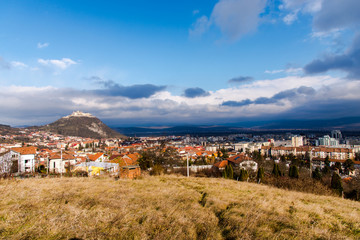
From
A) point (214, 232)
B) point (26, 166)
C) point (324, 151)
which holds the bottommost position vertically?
point (324, 151)

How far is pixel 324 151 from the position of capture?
77688mm

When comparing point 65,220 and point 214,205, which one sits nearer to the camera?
point 65,220

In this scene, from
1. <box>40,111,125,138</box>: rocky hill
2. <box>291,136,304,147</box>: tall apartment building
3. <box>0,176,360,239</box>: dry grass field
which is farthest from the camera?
<box>40,111,125,138</box>: rocky hill

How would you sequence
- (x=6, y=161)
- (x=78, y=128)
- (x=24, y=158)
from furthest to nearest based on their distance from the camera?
(x=78, y=128) < (x=24, y=158) < (x=6, y=161)

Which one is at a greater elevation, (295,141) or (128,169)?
(128,169)

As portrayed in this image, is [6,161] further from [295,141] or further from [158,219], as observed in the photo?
[295,141]

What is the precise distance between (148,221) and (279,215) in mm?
3617

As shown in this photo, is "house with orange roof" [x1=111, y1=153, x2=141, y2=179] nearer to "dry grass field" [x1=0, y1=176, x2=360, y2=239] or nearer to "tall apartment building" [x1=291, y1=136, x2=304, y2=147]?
"dry grass field" [x1=0, y1=176, x2=360, y2=239]

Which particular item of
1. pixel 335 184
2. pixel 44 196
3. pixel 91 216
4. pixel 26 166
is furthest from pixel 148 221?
pixel 26 166

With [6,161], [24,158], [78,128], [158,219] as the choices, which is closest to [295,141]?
[24,158]

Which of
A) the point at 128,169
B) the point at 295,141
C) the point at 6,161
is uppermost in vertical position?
the point at 128,169

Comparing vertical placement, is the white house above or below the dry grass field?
below

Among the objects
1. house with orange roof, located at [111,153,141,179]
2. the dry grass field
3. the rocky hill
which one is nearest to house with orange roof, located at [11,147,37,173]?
house with orange roof, located at [111,153,141,179]

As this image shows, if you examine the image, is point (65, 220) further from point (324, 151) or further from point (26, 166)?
point (324, 151)
